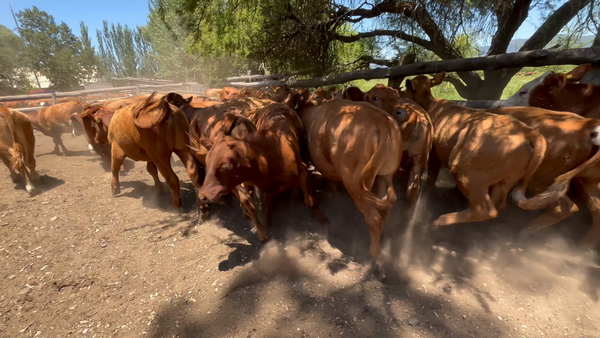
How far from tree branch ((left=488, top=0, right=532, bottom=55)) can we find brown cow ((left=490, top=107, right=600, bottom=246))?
3.38 metres

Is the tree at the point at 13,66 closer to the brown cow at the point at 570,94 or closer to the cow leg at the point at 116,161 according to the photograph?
the cow leg at the point at 116,161

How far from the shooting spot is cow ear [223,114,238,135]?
11.9 feet

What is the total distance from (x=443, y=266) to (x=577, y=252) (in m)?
1.65

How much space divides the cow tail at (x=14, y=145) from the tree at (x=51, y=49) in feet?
156

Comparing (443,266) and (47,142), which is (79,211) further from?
(47,142)

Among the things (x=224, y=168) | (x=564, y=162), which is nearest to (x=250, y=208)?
(x=224, y=168)

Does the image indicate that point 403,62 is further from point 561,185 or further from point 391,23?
point 561,185

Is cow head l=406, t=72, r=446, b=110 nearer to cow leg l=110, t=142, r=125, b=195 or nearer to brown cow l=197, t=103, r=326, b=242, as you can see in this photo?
brown cow l=197, t=103, r=326, b=242

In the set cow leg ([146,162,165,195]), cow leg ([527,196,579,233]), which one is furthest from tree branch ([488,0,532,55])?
cow leg ([146,162,165,195])

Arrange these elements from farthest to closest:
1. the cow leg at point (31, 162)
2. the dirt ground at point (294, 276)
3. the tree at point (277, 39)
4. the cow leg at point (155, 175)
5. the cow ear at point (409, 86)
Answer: the cow leg at point (31, 162), the tree at point (277, 39), the cow leg at point (155, 175), the cow ear at point (409, 86), the dirt ground at point (294, 276)

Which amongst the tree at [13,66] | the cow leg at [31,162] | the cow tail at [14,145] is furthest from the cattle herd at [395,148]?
the tree at [13,66]

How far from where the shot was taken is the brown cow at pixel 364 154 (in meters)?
3.02

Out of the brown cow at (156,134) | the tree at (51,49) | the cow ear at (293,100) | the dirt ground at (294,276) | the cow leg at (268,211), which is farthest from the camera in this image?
the tree at (51,49)

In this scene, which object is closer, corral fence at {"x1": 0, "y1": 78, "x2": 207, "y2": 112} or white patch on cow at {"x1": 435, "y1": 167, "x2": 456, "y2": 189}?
white patch on cow at {"x1": 435, "y1": 167, "x2": 456, "y2": 189}
